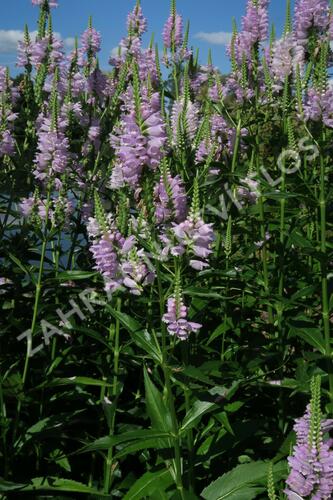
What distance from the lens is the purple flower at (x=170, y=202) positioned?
2.73m

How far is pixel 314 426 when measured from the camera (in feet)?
6.73

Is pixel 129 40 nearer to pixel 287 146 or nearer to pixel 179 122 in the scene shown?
pixel 287 146

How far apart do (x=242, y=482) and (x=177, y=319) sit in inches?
34.7

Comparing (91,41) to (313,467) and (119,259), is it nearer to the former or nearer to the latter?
(119,259)

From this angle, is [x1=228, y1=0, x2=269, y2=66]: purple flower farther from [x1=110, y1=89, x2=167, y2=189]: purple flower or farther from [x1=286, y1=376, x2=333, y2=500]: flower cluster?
[x1=286, y1=376, x2=333, y2=500]: flower cluster

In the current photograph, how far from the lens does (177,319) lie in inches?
106

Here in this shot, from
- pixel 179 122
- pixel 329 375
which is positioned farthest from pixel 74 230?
pixel 329 375

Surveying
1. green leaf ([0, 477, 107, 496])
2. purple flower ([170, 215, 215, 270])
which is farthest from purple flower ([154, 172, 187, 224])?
green leaf ([0, 477, 107, 496])

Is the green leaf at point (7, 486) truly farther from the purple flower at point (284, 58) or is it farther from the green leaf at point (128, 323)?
the purple flower at point (284, 58)

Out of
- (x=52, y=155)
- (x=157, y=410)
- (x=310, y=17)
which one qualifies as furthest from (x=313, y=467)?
(x=310, y=17)

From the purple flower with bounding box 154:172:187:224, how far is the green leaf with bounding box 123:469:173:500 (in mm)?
1238

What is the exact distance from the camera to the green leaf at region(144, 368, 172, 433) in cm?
292

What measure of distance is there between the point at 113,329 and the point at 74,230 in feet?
4.09

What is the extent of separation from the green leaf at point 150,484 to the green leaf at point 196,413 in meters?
0.31
